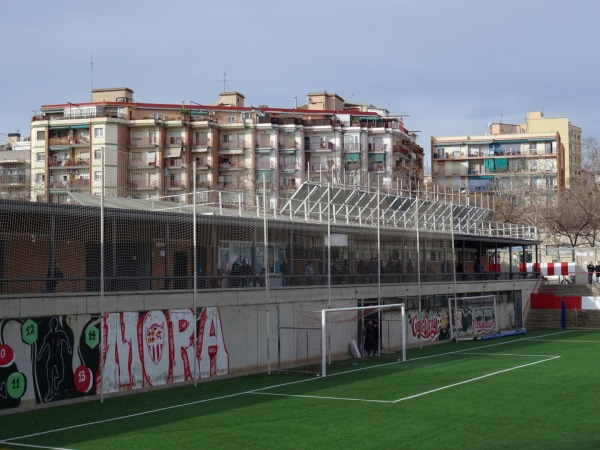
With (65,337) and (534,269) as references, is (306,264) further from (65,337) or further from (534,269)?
(534,269)

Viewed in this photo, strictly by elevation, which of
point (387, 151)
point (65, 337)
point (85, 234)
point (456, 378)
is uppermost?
point (387, 151)

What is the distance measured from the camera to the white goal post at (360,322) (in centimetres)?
3581

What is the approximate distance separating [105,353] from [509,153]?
11417 cm

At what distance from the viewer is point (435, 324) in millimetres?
45625

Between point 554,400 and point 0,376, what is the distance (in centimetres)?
1550

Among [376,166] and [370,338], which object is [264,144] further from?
[370,338]

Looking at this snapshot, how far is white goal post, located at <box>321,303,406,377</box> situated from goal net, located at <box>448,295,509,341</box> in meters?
5.82

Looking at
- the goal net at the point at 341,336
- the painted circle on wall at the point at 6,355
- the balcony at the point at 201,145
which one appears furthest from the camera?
the balcony at the point at 201,145

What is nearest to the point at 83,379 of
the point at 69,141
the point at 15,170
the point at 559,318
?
the point at 15,170

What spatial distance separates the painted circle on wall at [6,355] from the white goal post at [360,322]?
14.3 metres

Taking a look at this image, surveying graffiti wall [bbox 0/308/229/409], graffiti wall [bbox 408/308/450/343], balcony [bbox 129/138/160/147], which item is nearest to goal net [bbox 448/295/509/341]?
graffiti wall [bbox 408/308/450/343]

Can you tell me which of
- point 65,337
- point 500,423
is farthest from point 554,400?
point 65,337

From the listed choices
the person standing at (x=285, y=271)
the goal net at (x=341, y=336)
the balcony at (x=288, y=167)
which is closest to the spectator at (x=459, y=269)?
the goal net at (x=341, y=336)

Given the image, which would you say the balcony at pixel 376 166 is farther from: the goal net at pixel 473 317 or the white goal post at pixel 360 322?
the white goal post at pixel 360 322
